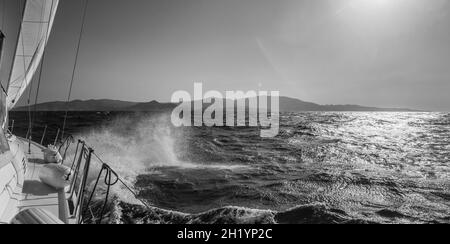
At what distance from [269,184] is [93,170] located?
7.69m

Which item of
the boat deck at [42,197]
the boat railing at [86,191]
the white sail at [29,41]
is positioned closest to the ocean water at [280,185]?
the boat railing at [86,191]

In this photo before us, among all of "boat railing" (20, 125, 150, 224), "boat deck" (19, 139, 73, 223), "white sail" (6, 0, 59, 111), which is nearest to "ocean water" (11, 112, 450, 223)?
"boat railing" (20, 125, 150, 224)

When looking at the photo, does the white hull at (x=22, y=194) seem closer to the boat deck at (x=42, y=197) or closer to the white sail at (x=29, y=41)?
the boat deck at (x=42, y=197)

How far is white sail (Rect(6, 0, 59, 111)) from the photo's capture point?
888 centimetres

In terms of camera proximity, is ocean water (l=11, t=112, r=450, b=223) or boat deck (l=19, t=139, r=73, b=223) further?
ocean water (l=11, t=112, r=450, b=223)

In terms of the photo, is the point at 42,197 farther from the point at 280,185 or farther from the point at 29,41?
the point at 280,185

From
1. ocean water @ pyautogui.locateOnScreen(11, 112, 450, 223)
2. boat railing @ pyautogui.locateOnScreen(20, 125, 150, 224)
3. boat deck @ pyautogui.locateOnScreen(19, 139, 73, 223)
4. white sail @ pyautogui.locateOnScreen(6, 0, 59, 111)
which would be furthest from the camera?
white sail @ pyautogui.locateOnScreen(6, 0, 59, 111)

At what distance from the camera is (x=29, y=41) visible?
9.59 meters

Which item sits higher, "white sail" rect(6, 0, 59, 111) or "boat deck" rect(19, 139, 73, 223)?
"white sail" rect(6, 0, 59, 111)

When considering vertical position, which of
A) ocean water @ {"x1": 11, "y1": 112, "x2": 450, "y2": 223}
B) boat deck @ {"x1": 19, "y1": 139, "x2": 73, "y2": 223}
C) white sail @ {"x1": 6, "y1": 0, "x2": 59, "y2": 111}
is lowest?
ocean water @ {"x1": 11, "y1": 112, "x2": 450, "y2": 223}

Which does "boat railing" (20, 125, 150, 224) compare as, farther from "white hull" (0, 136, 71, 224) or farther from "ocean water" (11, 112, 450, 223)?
"ocean water" (11, 112, 450, 223)

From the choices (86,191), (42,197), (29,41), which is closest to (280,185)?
(86,191)

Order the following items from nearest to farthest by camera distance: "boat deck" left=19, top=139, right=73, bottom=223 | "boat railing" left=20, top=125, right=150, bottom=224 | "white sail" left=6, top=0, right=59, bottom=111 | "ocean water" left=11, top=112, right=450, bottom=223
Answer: "boat railing" left=20, top=125, right=150, bottom=224 < "boat deck" left=19, top=139, right=73, bottom=223 < "ocean water" left=11, top=112, right=450, bottom=223 < "white sail" left=6, top=0, right=59, bottom=111

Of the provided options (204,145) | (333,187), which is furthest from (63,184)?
(204,145)
